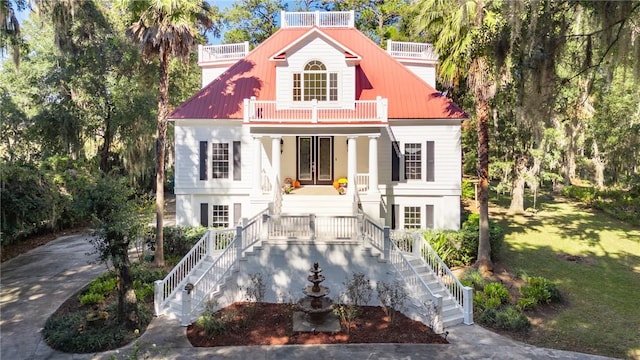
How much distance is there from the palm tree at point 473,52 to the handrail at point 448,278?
217 cm

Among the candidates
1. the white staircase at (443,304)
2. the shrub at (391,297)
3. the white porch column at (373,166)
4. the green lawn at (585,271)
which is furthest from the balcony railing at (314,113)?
the green lawn at (585,271)

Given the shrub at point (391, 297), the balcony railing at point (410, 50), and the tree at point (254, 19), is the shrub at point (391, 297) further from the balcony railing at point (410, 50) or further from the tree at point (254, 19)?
the tree at point (254, 19)

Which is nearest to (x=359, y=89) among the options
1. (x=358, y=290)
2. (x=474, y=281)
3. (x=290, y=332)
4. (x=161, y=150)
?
(x=161, y=150)

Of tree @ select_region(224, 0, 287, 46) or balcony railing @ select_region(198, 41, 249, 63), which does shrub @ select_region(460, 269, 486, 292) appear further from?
tree @ select_region(224, 0, 287, 46)

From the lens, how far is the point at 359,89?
18609 millimetres

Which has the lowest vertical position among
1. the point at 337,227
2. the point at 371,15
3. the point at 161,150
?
the point at 337,227

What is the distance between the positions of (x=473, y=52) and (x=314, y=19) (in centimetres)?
1071

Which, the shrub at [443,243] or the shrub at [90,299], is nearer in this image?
the shrub at [90,299]

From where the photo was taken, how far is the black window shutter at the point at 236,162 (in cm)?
1823

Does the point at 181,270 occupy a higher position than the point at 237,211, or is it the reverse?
the point at 237,211

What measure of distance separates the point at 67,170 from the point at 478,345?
20.5m

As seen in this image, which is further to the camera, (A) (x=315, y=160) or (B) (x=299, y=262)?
(A) (x=315, y=160)

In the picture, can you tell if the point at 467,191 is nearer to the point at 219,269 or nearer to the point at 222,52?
the point at 222,52

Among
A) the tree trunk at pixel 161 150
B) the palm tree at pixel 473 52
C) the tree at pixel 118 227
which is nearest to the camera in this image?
the tree at pixel 118 227
